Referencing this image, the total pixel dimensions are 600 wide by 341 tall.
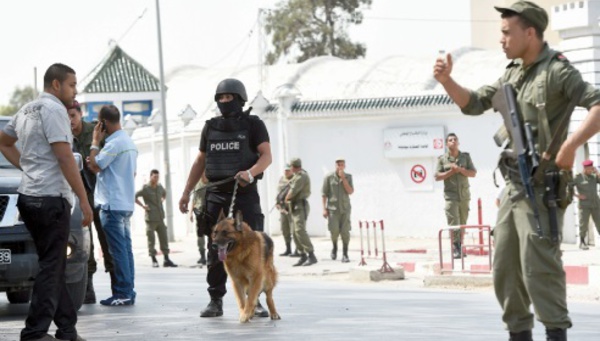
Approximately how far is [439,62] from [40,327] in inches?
136

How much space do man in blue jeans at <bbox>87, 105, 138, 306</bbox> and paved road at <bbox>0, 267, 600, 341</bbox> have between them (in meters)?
0.32

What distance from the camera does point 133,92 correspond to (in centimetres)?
5884

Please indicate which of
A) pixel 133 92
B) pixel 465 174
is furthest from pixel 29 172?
pixel 133 92

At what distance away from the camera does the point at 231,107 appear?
39.3 feet

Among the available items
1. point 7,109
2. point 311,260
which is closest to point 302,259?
point 311,260

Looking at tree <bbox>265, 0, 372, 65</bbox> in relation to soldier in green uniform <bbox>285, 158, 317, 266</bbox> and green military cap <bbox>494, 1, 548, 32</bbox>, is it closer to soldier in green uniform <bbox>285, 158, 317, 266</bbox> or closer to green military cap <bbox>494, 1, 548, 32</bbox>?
soldier in green uniform <bbox>285, 158, 317, 266</bbox>

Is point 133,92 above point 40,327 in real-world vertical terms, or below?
above

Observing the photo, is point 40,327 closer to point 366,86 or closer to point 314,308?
point 314,308

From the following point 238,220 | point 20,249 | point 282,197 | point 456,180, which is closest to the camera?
point 238,220

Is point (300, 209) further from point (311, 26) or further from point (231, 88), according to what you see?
point (311, 26)

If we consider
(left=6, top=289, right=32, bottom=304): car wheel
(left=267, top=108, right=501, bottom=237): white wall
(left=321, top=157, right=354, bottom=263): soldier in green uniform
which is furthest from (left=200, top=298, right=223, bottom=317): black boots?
(left=267, top=108, right=501, bottom=237): white wall

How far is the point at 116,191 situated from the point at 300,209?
39.4ft

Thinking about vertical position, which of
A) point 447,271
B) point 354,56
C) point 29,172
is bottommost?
point 447,271

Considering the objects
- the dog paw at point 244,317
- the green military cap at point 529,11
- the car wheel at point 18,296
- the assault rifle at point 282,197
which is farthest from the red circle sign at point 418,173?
the green military cap at point 529,11
